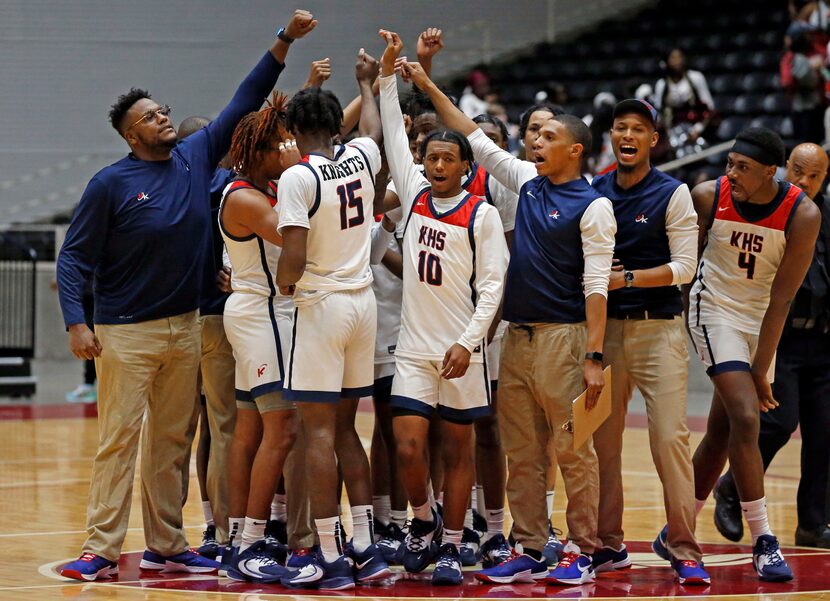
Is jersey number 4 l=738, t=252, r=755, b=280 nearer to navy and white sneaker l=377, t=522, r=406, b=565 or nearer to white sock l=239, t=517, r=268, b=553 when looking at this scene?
navy and white sneaker l=377, t=522, r=406, b=565

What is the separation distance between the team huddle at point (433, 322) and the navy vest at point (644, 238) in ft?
0.03

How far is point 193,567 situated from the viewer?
20.6ft

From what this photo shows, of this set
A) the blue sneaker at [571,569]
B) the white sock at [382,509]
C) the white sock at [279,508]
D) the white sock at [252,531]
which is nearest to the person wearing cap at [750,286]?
the blue sneaker at [571,569]

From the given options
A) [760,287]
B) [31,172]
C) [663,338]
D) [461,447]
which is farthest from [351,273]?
[31,172]

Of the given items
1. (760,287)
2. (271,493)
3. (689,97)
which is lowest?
(271,493)

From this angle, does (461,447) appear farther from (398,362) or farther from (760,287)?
(760,287)

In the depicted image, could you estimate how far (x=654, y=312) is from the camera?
6148 millimetres

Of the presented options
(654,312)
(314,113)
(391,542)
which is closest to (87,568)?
(391,542)

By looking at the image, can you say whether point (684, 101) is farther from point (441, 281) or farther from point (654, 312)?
point (441, 281)

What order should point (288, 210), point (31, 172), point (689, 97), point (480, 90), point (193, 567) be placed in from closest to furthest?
point (288, 210)
point (193, 567)
point (689, 97)
point (480, 90)
point (31, 172)

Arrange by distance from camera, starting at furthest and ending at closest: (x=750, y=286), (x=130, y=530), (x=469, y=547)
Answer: (x=130, y=530)
(x=469, y=547)
(x=750, y=286)

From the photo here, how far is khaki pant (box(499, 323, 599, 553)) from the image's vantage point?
5945mm

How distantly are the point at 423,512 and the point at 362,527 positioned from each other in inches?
12.0

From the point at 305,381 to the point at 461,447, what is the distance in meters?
0.78
